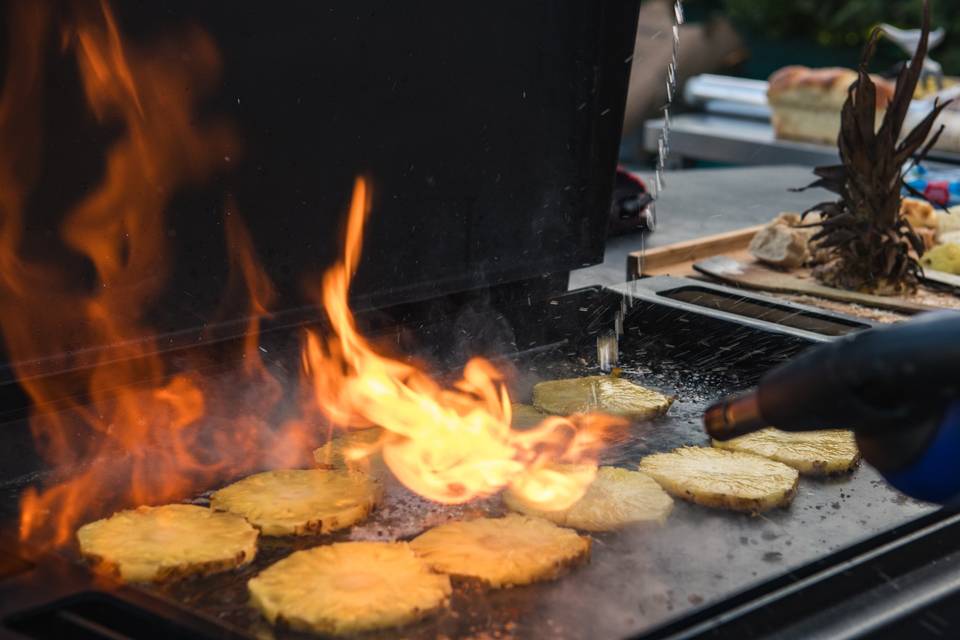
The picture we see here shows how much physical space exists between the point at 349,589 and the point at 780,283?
2.52m

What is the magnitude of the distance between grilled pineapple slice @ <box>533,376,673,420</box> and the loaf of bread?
458 cm

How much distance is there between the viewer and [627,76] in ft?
9.04

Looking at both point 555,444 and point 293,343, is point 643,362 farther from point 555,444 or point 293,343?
point 293,343

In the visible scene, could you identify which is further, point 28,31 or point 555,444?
point 555,444

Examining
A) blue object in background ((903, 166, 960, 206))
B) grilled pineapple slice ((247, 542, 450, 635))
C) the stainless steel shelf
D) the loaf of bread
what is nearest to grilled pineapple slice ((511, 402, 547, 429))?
grilled pineapple slice ((247, 542, 450, 635))

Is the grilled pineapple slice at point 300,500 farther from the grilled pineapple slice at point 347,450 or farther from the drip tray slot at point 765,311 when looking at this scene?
the drip tray slot at point 765,311

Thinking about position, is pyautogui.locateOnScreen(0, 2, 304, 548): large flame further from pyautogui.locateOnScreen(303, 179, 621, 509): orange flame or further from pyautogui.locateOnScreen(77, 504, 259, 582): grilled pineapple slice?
pyautogui.locateOnScreen(303, 179, 621, 509): orange flame

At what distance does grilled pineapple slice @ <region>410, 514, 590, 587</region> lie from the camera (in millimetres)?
1703

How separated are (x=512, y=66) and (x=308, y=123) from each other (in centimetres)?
58

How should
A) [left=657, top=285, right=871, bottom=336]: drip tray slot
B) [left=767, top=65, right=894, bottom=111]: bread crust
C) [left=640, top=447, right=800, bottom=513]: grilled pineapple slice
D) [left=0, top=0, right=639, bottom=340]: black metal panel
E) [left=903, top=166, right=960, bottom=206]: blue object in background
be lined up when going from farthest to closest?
[left=767, top=65, right=894, bottom=111]: bread crust < [left=903, top=166, right=960, bottom=206]: blue object in background < [left=657, top=285, right=871, bottom=336]: drip tray slot < [left=0, top=0, right=639, bottom=340]: black metal panel < [left=640, top=447, right=800, bottom=513]: grilled pineapple slice

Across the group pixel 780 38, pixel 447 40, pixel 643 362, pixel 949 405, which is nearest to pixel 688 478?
pixel 643 362

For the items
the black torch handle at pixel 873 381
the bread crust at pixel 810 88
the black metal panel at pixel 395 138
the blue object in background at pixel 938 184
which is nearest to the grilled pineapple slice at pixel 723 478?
the black metal panel at pixel 395 138

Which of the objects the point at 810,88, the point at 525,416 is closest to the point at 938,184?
the point at 810,88

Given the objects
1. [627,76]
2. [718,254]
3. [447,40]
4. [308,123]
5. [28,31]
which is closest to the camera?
[28,31]
